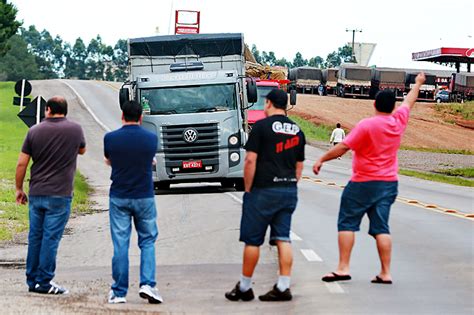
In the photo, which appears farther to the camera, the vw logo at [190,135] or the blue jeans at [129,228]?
the vw logo at [190,135]

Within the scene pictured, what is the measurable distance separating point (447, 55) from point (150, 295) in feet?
328

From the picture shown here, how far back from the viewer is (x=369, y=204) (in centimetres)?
1086

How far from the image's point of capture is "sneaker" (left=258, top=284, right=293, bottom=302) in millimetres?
9805

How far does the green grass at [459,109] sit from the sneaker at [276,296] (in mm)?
73158

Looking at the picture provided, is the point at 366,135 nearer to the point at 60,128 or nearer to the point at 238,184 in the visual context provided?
the point at 60,128

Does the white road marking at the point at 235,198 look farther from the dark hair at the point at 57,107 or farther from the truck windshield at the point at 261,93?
the dark hair at the point at 57,107

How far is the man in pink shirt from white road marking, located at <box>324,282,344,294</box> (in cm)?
15

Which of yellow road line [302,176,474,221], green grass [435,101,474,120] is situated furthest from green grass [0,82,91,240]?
green grass [435,101,474,120]

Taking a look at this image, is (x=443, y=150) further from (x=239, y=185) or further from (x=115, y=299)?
(x=115, y=299)

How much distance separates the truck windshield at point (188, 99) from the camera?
2158 cm

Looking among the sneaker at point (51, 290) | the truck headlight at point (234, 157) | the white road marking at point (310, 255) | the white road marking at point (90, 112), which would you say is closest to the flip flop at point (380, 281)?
the white road marking at point (310, 255)

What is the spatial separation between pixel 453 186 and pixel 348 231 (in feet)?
76.8

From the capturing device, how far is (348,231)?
11.0m

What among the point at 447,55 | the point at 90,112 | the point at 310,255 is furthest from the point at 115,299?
→ the point at 447,55
